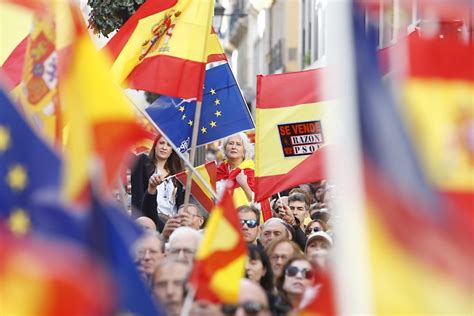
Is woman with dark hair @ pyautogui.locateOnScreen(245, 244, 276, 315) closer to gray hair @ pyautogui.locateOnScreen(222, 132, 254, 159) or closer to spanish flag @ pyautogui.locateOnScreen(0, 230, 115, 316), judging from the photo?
spanish flag @ pyautogui.locateOnScreen(0, 230, 115, 316)

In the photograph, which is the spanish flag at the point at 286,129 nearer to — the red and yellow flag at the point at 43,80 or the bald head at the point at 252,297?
the bald head at the point at 252,297

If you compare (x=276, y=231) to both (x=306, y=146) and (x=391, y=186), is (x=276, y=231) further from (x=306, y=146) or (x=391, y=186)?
(x=391, y=186)

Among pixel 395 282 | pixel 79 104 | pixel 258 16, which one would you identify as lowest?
pixel 258 16

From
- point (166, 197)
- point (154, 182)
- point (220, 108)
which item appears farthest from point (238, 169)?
point (154, 182)

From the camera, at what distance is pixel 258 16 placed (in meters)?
51.0

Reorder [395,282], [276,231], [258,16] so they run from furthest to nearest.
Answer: [258,16] → [276,231] → [395,282]

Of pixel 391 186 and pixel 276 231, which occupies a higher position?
pixel 391 186

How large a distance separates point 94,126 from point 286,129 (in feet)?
19.4

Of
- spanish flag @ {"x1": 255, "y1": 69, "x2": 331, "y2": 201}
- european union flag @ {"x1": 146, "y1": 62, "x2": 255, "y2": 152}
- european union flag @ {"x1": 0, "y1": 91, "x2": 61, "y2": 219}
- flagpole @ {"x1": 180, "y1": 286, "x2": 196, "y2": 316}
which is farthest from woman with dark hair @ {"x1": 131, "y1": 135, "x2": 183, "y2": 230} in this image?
european union flag @ {"x1": 0, "y1": 91, "x2": 61, "y2": 219}

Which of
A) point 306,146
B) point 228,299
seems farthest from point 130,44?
point 228,299

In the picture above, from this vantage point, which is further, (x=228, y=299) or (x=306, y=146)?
(x=306, y=146)

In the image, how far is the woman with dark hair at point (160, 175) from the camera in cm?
1273

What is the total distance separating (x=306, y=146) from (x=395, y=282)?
5.79 metres

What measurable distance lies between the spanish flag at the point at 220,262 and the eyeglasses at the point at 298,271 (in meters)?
1.21
